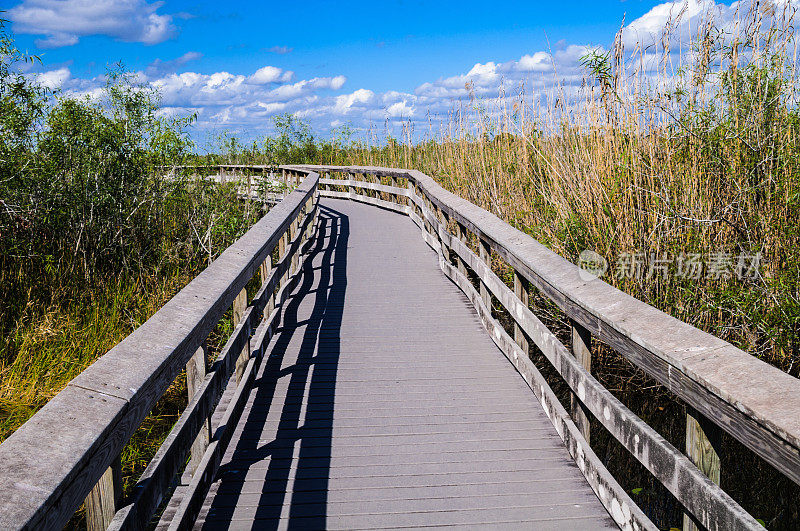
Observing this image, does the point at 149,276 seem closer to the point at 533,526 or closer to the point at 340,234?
the point at 340,234

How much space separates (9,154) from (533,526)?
6771mm

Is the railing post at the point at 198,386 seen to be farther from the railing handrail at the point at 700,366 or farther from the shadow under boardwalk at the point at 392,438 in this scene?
the railing handrail at the point at 700,366

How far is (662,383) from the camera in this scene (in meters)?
2.30

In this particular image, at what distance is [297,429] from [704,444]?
2.42 meters

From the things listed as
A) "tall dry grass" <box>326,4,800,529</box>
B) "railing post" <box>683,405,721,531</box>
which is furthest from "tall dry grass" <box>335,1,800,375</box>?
"railing post" <box>683,405,721,531</box>

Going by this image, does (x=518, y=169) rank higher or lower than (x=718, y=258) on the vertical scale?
higher

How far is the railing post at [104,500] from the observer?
1.92 metres

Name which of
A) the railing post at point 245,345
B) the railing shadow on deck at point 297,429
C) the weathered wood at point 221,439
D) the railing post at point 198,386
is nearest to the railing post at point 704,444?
the railing shadow on deck at point 297,429

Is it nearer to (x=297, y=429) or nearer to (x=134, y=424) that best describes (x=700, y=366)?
(x=134, y=424)

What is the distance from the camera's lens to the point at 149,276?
8.06m

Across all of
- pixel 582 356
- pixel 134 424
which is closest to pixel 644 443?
pixel 582 356

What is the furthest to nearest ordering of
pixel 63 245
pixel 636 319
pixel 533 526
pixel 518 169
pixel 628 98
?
pixel 518 169 < pixel 63 245 < pixel 628 98 < pixel 533 526 < pixel 636 319

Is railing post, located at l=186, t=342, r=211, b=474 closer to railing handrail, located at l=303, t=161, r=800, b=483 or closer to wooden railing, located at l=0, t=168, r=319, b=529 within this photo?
wooden railing, located at l=0, t=168, r=319, b=529

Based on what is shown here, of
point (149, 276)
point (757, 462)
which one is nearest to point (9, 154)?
point (149, 276)
